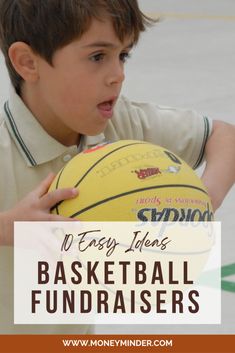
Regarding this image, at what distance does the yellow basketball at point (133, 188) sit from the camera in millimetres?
1228

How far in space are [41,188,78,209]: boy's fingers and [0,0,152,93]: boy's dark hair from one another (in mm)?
256

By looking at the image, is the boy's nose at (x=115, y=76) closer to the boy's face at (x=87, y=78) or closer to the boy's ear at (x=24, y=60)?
the boy's face at (x=87, y=78)

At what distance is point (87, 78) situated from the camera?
1.37 metres

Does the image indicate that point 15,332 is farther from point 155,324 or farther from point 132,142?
point 155,324

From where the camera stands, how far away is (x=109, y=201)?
1.23 meters

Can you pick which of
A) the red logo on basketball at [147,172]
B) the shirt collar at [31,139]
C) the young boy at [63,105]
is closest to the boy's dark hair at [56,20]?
the young boy at [63,105]

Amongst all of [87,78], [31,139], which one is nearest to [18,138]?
[31,139]

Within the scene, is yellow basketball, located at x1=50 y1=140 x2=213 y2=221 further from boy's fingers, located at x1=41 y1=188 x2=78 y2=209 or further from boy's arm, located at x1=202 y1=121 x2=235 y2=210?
boy's arm, located at x1=202 y1=121 x2=235 y2=210

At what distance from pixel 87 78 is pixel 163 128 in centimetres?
24

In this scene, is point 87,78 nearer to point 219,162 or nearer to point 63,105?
point 63,105

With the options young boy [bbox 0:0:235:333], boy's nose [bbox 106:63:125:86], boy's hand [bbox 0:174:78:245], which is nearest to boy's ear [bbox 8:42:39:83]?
young boy [bbox 0:0:235:333]

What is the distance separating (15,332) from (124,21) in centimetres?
54

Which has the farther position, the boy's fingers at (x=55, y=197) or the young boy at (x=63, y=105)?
the young boy at (x=63, y=105)

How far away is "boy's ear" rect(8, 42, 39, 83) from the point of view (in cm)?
142
